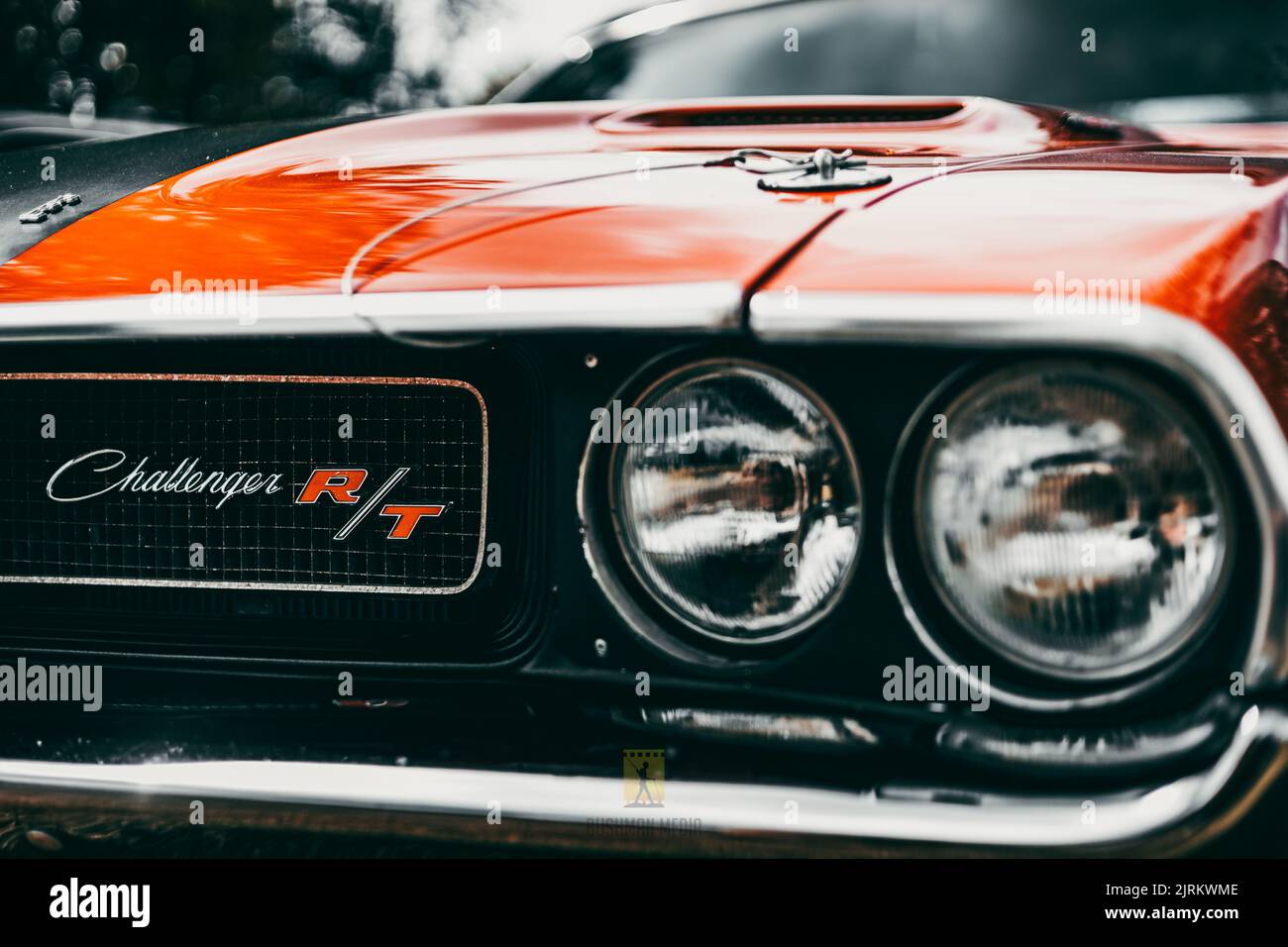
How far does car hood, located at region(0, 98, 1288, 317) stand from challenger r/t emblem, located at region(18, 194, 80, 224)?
0.02 meters

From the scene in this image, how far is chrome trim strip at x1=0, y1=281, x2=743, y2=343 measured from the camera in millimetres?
1017

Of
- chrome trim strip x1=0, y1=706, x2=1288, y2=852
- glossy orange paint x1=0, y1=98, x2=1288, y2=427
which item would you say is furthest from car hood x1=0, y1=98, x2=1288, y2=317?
chrome trim strip x1=0, y1=706, x2=1288, y2=852

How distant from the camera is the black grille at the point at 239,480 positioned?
1193mm

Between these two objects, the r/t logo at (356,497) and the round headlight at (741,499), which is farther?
the r/t logo at (356,497)

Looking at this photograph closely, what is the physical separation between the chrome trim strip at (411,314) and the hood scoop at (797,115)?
752mm

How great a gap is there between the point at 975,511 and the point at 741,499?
19cm

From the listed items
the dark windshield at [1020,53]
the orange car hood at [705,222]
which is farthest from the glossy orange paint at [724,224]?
the dark windshield at [1020,53]

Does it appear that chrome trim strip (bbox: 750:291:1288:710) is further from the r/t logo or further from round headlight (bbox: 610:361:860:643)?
the r/t logo

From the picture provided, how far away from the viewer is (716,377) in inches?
43.0

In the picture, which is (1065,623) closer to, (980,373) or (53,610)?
(980,373)

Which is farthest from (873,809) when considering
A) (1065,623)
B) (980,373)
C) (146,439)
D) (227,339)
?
(146,439)

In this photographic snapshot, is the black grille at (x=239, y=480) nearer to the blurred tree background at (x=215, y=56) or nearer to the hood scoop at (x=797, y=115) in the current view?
the hood scoop at (x=797, y=115)

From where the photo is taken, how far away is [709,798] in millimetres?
1009

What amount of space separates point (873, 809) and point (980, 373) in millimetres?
338
